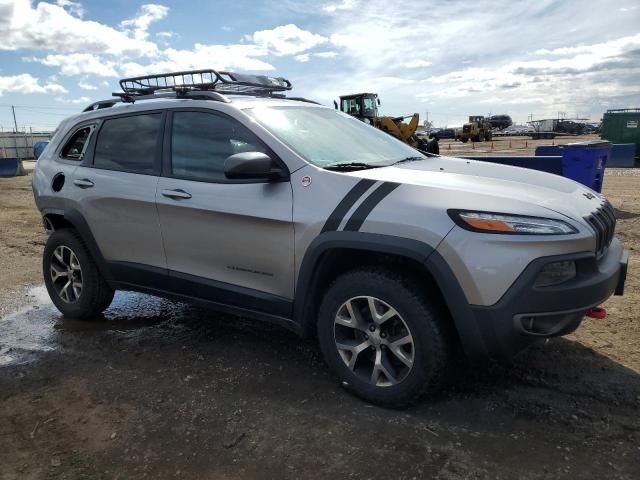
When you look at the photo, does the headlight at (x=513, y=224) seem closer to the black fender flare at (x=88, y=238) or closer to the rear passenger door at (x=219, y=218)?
the rear passenger door at (x=219, y=218)

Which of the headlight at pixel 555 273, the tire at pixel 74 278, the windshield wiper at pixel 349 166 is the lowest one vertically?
the tire at pixel 74 278

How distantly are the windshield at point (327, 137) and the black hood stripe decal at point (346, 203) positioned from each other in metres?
0.35

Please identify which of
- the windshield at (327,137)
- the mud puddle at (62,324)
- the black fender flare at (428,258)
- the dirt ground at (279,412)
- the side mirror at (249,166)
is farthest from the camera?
the mud puddle at (62,324)

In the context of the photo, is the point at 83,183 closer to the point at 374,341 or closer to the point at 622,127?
the point at 374,341

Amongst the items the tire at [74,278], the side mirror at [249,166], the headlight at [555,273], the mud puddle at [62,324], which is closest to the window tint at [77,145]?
the tire at [74,278]

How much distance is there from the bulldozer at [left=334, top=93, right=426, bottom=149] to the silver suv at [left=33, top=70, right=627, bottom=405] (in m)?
19.1

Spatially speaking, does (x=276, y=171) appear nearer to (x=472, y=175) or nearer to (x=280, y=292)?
(x=280, y=292)

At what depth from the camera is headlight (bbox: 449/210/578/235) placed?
8.74ft

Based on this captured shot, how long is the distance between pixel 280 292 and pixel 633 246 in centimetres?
498

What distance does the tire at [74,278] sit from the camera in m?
4.60

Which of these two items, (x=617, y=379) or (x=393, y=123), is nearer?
(x=617, y=379)

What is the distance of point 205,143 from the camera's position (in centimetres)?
375

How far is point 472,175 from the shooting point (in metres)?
3.25

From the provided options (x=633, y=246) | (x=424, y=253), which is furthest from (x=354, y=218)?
(x=633, y=246)
